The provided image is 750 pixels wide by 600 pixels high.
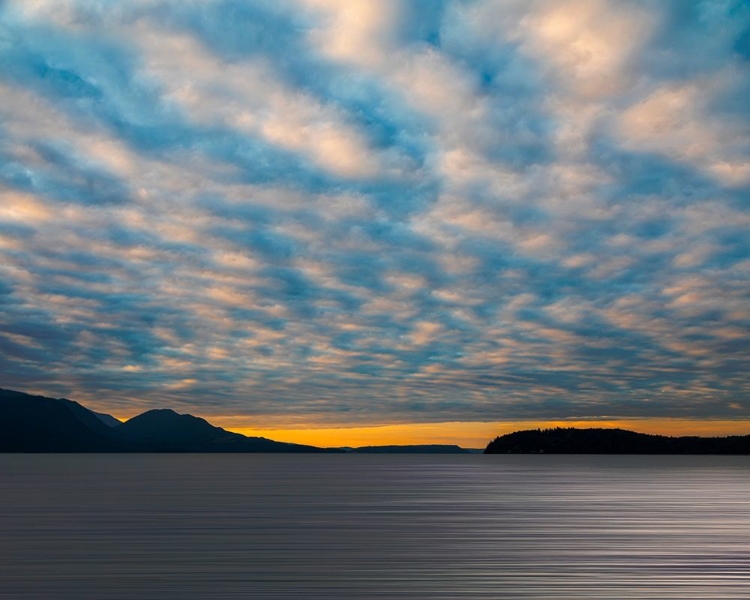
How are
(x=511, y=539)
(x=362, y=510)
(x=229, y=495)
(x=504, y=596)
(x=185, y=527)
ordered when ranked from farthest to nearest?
1. (x=229, y=495)
2. (x=362, y=510)
3. (x=185, y=527)
4. (x=511, y=539)
5. (x=504, y=596)

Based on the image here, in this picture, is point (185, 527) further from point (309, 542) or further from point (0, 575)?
point (0, 575)

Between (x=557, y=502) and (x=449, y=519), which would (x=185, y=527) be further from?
(x=557, y=502)

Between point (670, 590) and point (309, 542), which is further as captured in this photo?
point (309, 542)

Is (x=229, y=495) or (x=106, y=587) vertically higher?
(x=229, y=495)

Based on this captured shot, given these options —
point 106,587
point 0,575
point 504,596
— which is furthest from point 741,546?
point 0,575

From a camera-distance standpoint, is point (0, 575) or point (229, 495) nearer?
point (0, 575)

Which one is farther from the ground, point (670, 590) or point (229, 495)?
point (229, 495)

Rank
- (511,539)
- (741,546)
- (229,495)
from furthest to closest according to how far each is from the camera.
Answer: (229,495) < (511,539) < (741,546)

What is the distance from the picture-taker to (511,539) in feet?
157

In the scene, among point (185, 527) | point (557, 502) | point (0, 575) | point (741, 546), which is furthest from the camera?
point (557, 502)

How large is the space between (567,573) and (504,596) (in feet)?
19.8

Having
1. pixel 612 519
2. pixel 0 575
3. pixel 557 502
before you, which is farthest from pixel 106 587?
pixel 557 502

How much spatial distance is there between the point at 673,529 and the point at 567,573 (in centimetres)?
2203

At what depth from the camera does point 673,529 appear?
5384 cm
